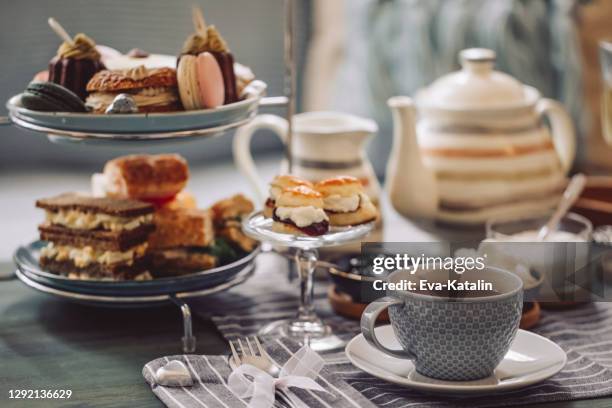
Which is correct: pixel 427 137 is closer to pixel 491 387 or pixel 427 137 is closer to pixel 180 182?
pixel 180 182

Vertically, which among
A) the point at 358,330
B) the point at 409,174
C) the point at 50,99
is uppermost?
the point at 50,99

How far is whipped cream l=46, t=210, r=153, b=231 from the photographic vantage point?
929 mm

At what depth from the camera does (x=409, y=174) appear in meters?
1.08

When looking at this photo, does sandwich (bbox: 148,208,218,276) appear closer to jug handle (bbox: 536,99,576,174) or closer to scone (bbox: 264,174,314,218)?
scone (bbox: 264,174,314,218)

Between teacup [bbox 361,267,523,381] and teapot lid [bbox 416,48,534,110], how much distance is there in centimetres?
40

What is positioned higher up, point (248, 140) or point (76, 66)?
point (76, 66)

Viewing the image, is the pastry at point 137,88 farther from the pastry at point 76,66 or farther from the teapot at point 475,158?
the teapot at point 475,158

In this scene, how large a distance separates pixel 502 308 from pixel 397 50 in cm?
131

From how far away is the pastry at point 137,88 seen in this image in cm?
88

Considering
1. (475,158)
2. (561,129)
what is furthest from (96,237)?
(561,129)

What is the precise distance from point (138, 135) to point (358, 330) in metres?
0.28

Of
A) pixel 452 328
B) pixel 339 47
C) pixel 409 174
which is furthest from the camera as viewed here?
pixel 339 47

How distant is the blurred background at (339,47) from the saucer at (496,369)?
31.9 inches

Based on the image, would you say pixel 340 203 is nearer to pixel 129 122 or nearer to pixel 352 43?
pixel 129 122
